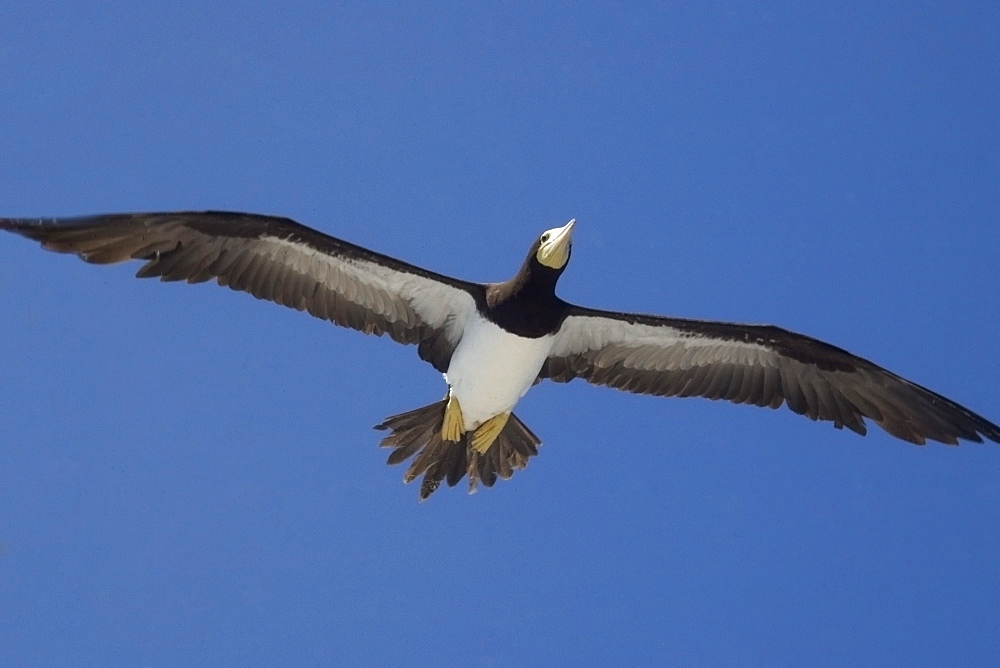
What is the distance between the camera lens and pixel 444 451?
12.7 meters

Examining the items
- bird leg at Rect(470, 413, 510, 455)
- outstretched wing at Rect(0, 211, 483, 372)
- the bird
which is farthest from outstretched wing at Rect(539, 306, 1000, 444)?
outstretched wing at Rect(0, 211, 483, 372)

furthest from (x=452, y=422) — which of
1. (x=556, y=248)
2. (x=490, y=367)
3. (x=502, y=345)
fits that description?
(x=556, y=248)

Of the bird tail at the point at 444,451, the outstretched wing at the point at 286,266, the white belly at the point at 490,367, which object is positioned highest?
the outstretched wing at the point at 286,266

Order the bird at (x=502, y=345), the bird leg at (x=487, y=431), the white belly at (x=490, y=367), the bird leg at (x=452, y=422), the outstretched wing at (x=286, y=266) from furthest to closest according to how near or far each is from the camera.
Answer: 1. the bird leg at (x=487, y=431)
2. the bird leg at (x=452, y=422)
3. the white belly at (x=490, y=367)
4. the bird at (x=502, y=345)
5. the outstretched wing at (x=286, y=266)

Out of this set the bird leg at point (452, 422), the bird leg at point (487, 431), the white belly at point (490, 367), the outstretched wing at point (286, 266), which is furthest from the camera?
the bird leg at point (487, 431)

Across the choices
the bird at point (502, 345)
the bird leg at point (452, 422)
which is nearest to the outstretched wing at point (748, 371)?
the bird at point (502, 345)

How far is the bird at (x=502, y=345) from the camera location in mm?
11688

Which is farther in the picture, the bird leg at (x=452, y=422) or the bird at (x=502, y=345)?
the bird leg at (x=452, y=422)

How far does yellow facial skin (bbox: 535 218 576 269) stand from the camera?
11703 mm

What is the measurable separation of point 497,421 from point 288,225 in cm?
302

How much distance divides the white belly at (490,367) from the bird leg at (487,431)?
171mm

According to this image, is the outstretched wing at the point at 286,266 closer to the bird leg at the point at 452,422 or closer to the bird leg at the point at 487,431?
the bird leg at the point at 452,422

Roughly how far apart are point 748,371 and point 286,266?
504 cm

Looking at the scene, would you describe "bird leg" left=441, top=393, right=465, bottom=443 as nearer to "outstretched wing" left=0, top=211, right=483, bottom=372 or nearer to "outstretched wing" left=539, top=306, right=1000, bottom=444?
"outstretched wing" left=0, top=211, right=483, bottom=372
